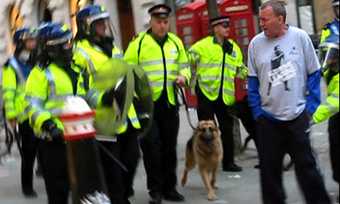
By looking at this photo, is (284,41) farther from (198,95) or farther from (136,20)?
(136,20)

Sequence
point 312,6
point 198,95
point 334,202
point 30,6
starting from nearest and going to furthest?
point 334,202
point 198,95
point 312,6
point 30,6

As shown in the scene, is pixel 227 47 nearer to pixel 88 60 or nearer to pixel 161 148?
pixel 161 148

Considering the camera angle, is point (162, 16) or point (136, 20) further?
point (136, 20)

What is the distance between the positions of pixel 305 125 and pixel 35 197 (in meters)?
4.28

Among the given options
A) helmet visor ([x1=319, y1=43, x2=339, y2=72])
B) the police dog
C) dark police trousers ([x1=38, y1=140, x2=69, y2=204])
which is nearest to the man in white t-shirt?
helmet visor ([x1=319, y1=43, x2=339, y2=72])

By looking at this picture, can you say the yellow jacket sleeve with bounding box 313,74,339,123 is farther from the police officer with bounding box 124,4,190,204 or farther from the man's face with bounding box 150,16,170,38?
the man's face with bounding box 150,16,170,38

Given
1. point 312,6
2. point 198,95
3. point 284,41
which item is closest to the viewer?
point 284,41

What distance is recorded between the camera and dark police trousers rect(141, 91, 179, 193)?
833cm

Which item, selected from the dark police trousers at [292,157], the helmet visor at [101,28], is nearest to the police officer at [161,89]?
Answer: the helmet visor at [101,28]

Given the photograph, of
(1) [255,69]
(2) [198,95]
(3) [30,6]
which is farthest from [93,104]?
(3) [30,6]

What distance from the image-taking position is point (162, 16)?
852cm

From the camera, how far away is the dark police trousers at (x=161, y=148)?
8.33m

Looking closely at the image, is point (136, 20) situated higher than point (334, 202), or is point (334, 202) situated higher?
point (136, 20)

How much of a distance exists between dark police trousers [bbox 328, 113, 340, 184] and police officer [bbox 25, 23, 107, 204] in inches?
102
